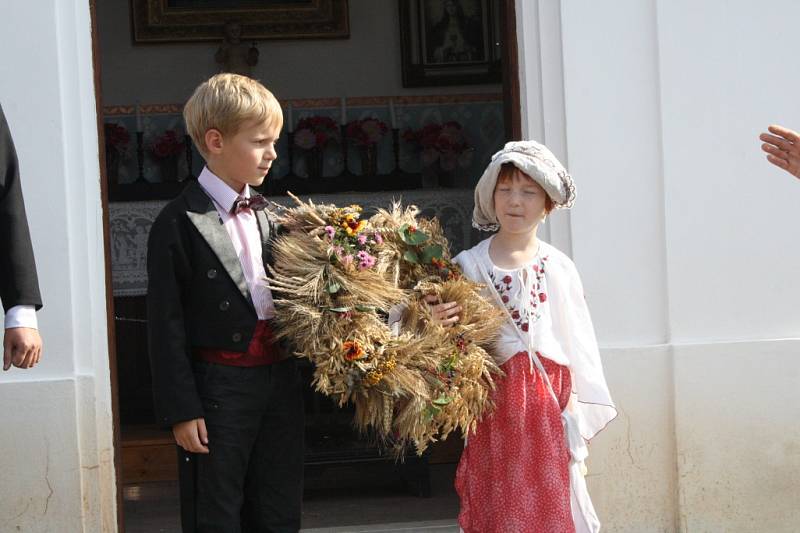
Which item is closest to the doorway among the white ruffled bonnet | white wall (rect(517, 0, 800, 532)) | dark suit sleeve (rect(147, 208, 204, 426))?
white wall (rect(517, 0, 800, 532))

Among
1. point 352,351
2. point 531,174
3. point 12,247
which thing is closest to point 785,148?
point 531,174

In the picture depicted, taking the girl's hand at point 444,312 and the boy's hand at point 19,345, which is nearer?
the boy's hand at point 19,345

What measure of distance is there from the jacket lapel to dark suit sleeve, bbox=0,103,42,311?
1.40 ft

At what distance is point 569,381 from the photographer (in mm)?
3932

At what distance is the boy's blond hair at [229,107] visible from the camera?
3.47 m

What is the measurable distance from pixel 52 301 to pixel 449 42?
467 centimetres

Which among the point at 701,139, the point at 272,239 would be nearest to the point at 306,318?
the point at 272,239

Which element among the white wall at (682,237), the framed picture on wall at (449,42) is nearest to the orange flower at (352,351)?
the white wall at (682,237)

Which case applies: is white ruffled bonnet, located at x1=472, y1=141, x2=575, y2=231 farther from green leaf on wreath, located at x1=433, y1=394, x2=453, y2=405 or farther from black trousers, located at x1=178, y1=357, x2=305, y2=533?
black trousers, located at x1=178, y1=357, x2=305, y2=533

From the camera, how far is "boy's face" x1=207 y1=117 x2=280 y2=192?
11.5ft

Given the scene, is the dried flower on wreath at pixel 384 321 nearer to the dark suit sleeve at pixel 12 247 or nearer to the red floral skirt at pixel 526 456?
the red floral skirt at pixel 526 456

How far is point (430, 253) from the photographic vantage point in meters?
3.71

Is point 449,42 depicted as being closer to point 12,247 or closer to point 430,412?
point 430,412

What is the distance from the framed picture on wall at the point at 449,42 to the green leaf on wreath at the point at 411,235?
519 cm
